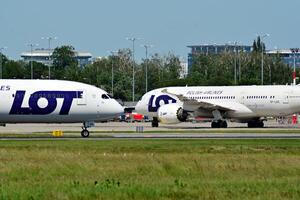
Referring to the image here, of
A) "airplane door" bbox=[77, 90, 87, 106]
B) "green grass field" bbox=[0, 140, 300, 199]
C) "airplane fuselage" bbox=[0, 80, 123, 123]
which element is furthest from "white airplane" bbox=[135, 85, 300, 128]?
"green grass field" bbox=[0, 140, 300, 199]

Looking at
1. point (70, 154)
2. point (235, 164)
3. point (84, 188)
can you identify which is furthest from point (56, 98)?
point (84, 188)

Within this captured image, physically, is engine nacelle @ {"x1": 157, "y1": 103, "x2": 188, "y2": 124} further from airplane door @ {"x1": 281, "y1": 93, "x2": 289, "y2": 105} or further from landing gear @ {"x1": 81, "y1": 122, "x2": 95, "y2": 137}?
landing gear @ {"x1": 81, "y1": 122, "x2": 95, "y2": 137}

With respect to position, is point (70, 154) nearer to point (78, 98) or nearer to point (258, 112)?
point (78, 98)

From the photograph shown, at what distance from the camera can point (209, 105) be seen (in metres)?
85.3

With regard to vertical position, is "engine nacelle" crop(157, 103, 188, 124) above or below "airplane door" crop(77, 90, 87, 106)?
below

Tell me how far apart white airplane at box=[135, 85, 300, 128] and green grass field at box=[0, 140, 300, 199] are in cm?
3804

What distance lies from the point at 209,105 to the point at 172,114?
3.97 m

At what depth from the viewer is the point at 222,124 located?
84.8 m

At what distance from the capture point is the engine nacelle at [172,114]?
83500 mm

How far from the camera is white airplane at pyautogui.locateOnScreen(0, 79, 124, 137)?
190 feet

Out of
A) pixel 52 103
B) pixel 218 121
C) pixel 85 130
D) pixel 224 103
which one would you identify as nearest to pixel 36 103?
pixel 52 103

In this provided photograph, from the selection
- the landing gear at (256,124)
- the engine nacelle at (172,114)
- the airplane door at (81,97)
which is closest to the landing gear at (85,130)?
the airplane door at (81,97)

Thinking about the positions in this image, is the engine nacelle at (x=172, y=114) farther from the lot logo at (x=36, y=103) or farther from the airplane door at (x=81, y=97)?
the lot logo at (x=36, y=103)

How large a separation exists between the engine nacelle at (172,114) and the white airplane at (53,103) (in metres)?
23.9
